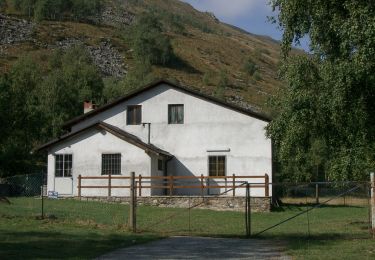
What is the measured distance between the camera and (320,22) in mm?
19812

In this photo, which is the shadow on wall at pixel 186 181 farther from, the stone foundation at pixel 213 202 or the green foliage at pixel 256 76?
the green foliage at pixel 256 76

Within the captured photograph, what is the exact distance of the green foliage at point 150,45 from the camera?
115694 mm

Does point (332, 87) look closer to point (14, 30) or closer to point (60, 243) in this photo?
point (60, 243)

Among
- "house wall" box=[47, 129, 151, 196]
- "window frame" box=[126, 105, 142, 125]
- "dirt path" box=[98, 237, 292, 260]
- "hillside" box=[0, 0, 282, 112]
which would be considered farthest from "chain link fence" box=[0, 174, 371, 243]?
"hillside" box=[0, 0, 282, 112]

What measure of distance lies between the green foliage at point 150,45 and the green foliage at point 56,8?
71.6 ft

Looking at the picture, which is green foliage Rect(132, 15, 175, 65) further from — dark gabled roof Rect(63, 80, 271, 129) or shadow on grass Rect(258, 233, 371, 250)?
shadow on grass Rect(258, 233, 371, 250)

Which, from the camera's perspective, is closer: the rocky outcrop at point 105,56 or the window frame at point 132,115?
the window frame at point 132,115

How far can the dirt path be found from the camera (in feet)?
44.9

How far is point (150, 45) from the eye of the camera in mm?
119750

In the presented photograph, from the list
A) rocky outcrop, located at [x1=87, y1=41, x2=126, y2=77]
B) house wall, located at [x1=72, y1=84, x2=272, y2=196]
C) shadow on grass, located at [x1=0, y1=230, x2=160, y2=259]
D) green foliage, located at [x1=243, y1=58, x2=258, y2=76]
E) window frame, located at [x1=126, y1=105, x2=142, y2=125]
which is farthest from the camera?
green foliage, located at [x1=243, y1=58, x2=258, y2=76]

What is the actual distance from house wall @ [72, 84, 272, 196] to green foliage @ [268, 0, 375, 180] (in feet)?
35.3

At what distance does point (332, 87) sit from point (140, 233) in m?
8.23

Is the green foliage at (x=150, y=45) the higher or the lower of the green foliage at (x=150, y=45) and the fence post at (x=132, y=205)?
the higher

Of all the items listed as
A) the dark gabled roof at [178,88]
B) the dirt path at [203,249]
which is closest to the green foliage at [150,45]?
the dark gabled roof at [178,88]
